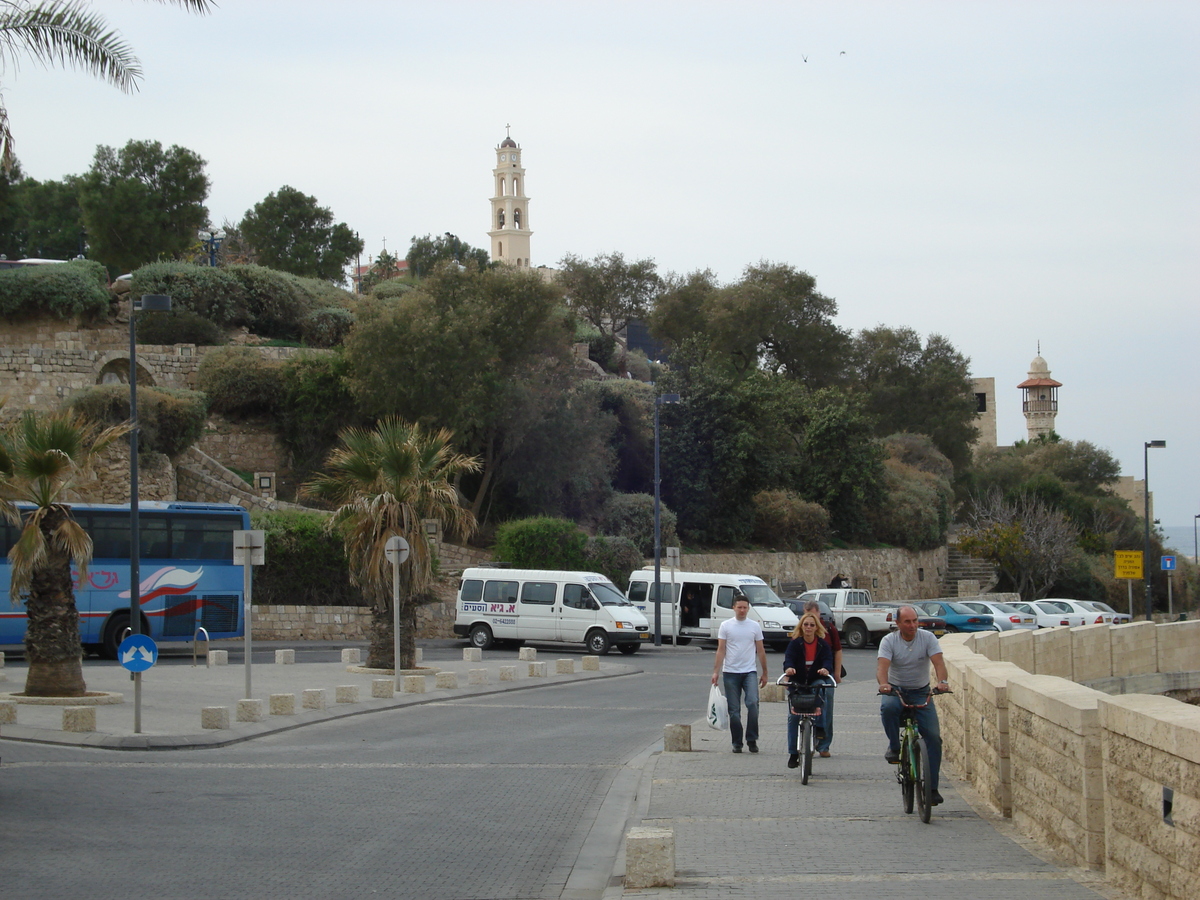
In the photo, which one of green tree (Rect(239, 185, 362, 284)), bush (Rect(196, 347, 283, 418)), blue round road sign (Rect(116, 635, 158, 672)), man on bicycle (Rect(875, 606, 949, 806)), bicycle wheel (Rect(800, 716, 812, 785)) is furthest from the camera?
green tree (Rect(239, 185, 362, 284))

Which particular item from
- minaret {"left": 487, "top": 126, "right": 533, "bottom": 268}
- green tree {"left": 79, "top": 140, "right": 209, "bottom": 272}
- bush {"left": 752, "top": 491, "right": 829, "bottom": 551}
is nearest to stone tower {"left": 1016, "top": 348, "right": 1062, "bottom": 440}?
minaret {"left": 487, "top": 126, "right": 533, "bottom": 268}

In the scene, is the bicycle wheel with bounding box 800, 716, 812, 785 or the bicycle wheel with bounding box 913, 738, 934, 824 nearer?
the bicycle wheel with bounding box 913, 738, 934, 824

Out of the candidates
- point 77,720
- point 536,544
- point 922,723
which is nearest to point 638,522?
point 536,544

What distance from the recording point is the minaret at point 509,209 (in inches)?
5103

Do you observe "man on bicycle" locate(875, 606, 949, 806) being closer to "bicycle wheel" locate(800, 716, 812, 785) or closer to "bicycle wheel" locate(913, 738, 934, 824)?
"bicycle wheel" locate(913, 738, 934, 824)

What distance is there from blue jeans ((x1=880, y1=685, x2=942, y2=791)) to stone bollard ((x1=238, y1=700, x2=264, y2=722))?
31.5 ft

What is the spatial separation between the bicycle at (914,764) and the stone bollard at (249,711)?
985cm

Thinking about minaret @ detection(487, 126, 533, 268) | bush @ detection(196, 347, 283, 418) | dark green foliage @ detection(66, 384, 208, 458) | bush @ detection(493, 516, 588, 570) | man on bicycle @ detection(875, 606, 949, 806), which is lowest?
man on bicycle @ detection(875, 606, 949, 806)

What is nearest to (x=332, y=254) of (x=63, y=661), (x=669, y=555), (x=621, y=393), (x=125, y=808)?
(x=621, y=393)

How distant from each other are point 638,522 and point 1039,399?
3428 inches

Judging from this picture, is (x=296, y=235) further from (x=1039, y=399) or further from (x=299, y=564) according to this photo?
(x=1039, y=399)

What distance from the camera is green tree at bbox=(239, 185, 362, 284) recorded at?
70625 millimetres

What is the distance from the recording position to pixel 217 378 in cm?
4509

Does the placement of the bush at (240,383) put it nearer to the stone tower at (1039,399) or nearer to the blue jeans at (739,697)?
the blue jeans at (739,697)
